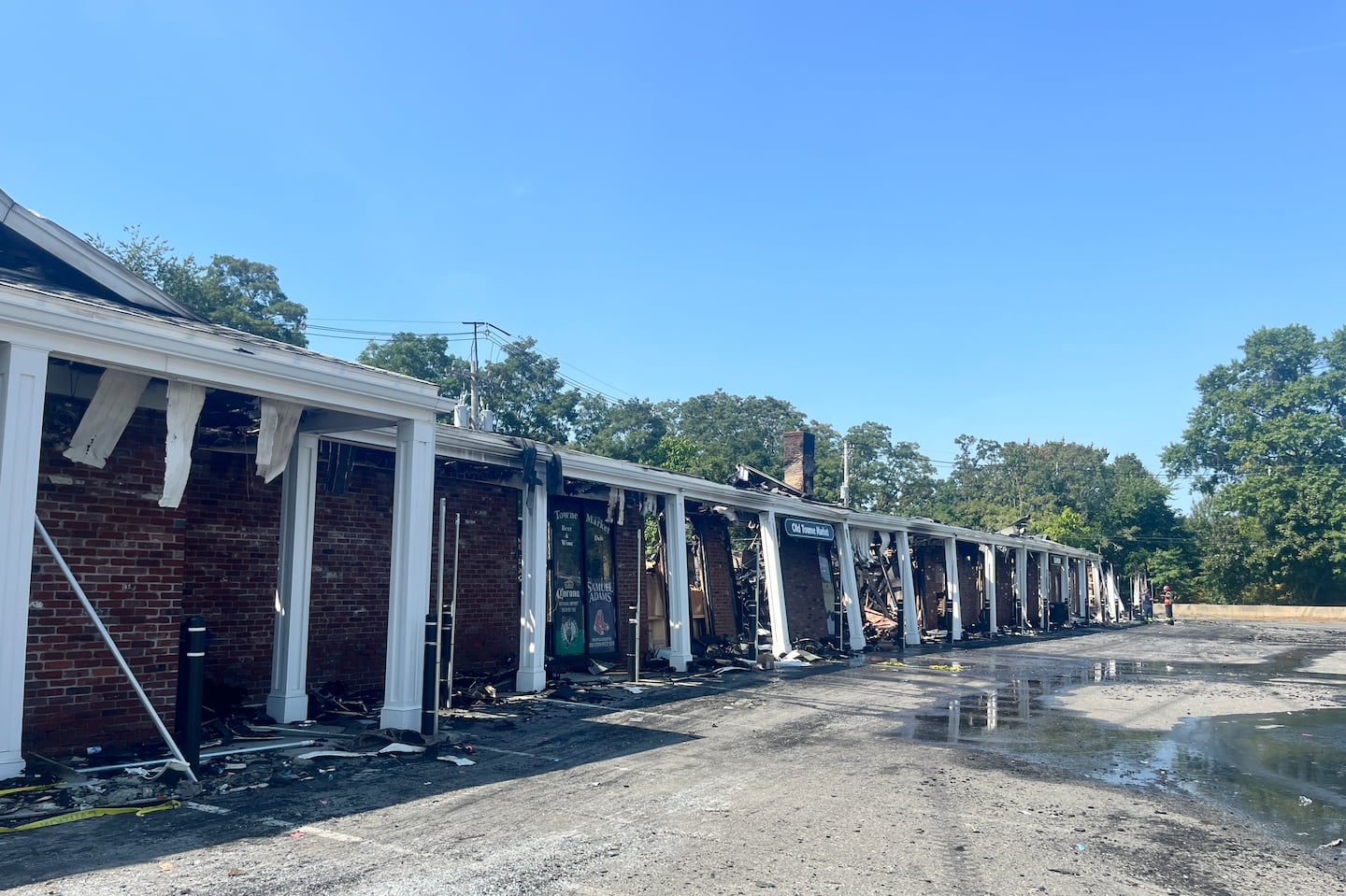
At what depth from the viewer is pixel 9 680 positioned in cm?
600

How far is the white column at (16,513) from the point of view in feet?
19.7

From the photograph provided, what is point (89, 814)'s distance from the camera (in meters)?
5.68

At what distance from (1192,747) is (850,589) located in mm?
12204

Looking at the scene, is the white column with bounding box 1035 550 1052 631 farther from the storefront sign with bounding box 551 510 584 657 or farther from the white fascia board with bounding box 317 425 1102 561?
the storefront sign with bounding box 551 510 584 657

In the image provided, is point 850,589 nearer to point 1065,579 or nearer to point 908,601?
point 908,601

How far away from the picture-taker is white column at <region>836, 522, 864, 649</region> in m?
21.2

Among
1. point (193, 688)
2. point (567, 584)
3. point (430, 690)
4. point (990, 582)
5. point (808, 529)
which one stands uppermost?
point (808, 529)

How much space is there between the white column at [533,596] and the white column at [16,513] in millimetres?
6522

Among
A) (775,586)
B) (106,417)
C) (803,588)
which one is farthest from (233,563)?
(803,588)

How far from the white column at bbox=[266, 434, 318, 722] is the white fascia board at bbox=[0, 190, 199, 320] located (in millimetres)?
2019

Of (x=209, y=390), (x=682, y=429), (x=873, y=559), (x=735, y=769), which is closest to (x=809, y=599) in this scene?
(x=873, y=559)

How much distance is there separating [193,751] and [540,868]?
353 cm

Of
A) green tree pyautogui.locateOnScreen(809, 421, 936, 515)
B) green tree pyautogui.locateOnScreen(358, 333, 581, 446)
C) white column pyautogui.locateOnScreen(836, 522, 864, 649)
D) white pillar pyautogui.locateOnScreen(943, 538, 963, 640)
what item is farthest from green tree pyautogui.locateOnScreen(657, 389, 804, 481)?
white column pyautogui.locateOnScreen(836, 522, 864, 649)

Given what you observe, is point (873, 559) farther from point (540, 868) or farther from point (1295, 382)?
point (1295, 382)
